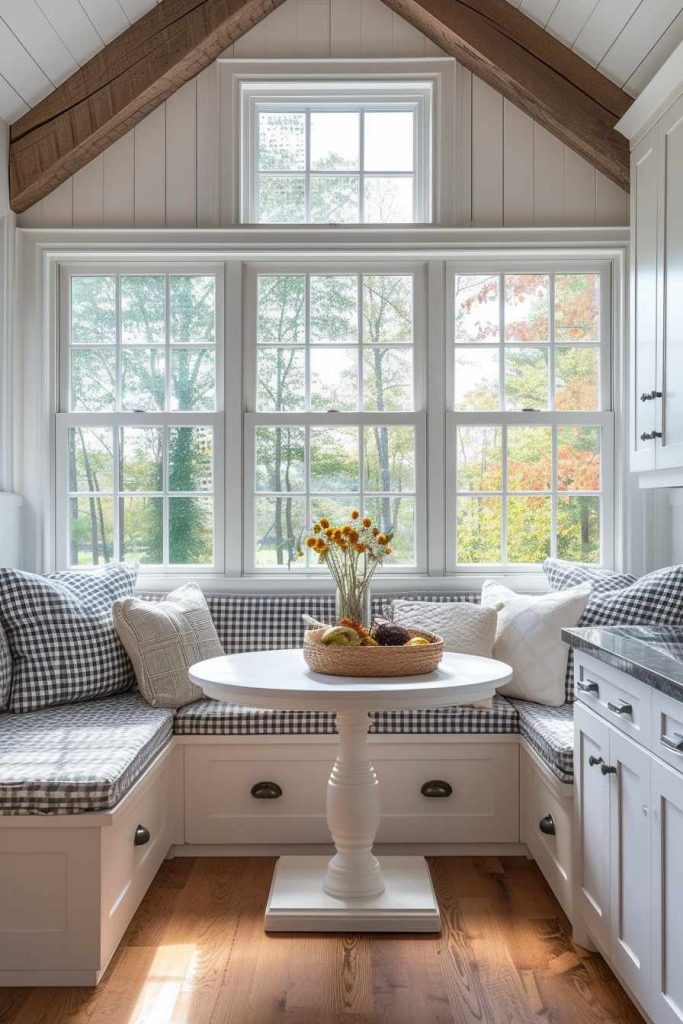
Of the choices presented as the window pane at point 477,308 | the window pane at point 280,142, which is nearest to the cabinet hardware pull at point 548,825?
the window pane at point 477,308

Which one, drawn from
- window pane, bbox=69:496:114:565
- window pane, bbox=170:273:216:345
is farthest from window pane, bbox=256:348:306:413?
window pane, bbox=69:496:114:565

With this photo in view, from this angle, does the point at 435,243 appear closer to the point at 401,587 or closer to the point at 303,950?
the point at 401,587

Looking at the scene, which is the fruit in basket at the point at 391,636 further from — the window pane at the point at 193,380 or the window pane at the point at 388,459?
the window pane at the point at 193,380

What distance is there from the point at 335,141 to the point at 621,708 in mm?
2773

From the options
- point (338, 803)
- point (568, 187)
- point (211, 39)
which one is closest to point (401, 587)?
point (338, 803)

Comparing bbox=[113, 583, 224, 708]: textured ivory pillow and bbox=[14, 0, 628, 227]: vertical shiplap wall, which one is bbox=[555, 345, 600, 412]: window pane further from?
bbox=[113, 583, 224, 708]: textured ivory pillow

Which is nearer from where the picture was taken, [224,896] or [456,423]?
[224,896]

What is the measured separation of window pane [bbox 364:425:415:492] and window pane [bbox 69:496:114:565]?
3.73 ft

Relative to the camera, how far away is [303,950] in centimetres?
229

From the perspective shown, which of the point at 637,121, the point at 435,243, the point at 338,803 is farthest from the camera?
the point at 435,243

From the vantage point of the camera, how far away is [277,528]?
368 centimetres

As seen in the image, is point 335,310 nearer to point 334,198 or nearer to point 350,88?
point 334,198

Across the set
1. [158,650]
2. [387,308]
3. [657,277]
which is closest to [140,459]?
[158,650]

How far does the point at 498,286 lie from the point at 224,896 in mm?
2633
